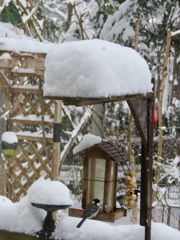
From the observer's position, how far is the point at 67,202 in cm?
231

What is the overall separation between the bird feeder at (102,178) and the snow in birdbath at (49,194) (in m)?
0.08

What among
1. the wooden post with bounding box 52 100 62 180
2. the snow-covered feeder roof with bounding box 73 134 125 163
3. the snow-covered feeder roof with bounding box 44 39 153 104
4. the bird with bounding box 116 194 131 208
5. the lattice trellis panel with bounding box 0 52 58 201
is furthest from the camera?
the lattice trellis panel with bounding box 0 52 58 201

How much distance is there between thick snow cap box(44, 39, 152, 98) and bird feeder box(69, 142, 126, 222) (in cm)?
67

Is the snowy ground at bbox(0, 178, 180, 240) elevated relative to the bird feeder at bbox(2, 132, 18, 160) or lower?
lower

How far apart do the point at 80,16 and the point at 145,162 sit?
2.86 meters

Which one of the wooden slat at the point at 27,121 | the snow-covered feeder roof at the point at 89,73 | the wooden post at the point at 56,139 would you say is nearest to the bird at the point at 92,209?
the snow-covered feeder roof at the point at 89,73

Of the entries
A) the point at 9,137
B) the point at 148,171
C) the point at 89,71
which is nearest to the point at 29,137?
the point at 9,137

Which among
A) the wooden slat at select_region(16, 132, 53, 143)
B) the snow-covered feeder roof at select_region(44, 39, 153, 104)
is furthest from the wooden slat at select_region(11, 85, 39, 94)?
the snow-covered feeder roof at select_region(44, 39, 153, 104)

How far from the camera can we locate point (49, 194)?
7.56 feet

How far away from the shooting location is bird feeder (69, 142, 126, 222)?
222 centimetres

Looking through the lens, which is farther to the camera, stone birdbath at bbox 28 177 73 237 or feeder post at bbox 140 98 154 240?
stone birdbath at bbox 28 177 73 237

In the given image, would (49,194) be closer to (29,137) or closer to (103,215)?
(103,215)

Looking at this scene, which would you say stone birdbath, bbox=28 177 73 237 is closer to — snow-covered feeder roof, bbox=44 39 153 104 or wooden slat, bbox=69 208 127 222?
wooden slat, bbox=69 208 127 222

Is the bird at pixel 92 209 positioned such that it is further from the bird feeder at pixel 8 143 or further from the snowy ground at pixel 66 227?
the bird feeder at pixel 8 143
